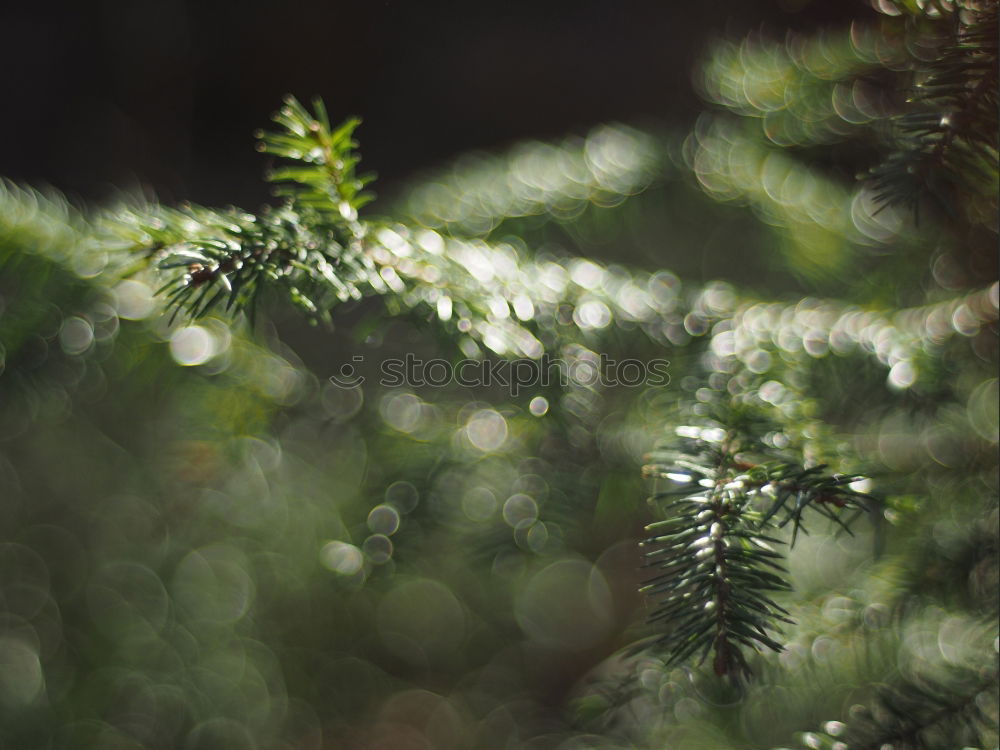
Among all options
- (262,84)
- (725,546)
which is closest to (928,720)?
(725,546)

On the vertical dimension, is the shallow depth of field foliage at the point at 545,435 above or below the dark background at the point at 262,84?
below

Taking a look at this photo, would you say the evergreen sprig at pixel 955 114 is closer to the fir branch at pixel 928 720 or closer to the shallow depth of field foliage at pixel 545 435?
the shallow depth of field foliage at pixel 545 435

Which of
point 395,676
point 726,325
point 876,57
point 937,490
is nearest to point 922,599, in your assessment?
point 937,490

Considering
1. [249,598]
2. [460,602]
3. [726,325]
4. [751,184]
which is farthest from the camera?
[460,602]

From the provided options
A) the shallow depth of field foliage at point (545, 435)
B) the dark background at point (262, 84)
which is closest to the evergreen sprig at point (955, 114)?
the shallow depth of field foliage at point (545, 435)

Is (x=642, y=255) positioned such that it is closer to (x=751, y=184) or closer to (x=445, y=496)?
(x=751, y=184)

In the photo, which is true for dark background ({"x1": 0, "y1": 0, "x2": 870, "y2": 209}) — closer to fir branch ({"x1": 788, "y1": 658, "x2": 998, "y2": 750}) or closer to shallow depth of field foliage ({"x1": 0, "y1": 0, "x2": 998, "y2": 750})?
shallow depth of field foliage ({"x1": 0, "y1": 0, "x2": 998, "y2": 750})

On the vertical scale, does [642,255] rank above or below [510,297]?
above
